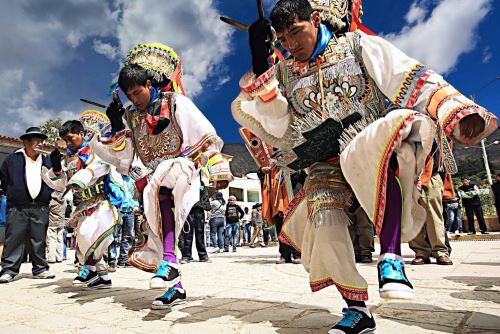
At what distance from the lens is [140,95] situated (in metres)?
3.05

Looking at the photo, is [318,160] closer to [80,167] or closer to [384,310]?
[384,310]

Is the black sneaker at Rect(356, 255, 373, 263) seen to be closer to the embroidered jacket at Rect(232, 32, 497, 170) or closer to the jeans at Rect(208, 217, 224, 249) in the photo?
the embroidered jacket at Rect(232, 32, 497, 170)

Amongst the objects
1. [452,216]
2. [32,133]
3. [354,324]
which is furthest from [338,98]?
[452,216]

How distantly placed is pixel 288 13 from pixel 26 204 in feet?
18.1

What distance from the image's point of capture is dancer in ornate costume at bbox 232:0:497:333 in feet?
5.44

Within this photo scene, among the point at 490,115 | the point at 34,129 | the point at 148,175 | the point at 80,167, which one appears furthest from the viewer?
the point at 34,129

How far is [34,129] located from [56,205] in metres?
3.50

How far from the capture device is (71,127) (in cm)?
456

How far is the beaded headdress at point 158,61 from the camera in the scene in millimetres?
3225

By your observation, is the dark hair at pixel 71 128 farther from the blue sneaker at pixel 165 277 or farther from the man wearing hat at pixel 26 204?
the blue sneaker at pixel 165 277

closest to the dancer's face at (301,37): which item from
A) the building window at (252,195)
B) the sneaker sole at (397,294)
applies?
the sneaker sole at (397,294)

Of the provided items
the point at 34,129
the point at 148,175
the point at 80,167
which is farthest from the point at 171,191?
the point at 34,129

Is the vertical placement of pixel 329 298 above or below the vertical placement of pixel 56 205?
below

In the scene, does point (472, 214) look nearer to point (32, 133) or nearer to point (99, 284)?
point (99, 284)
